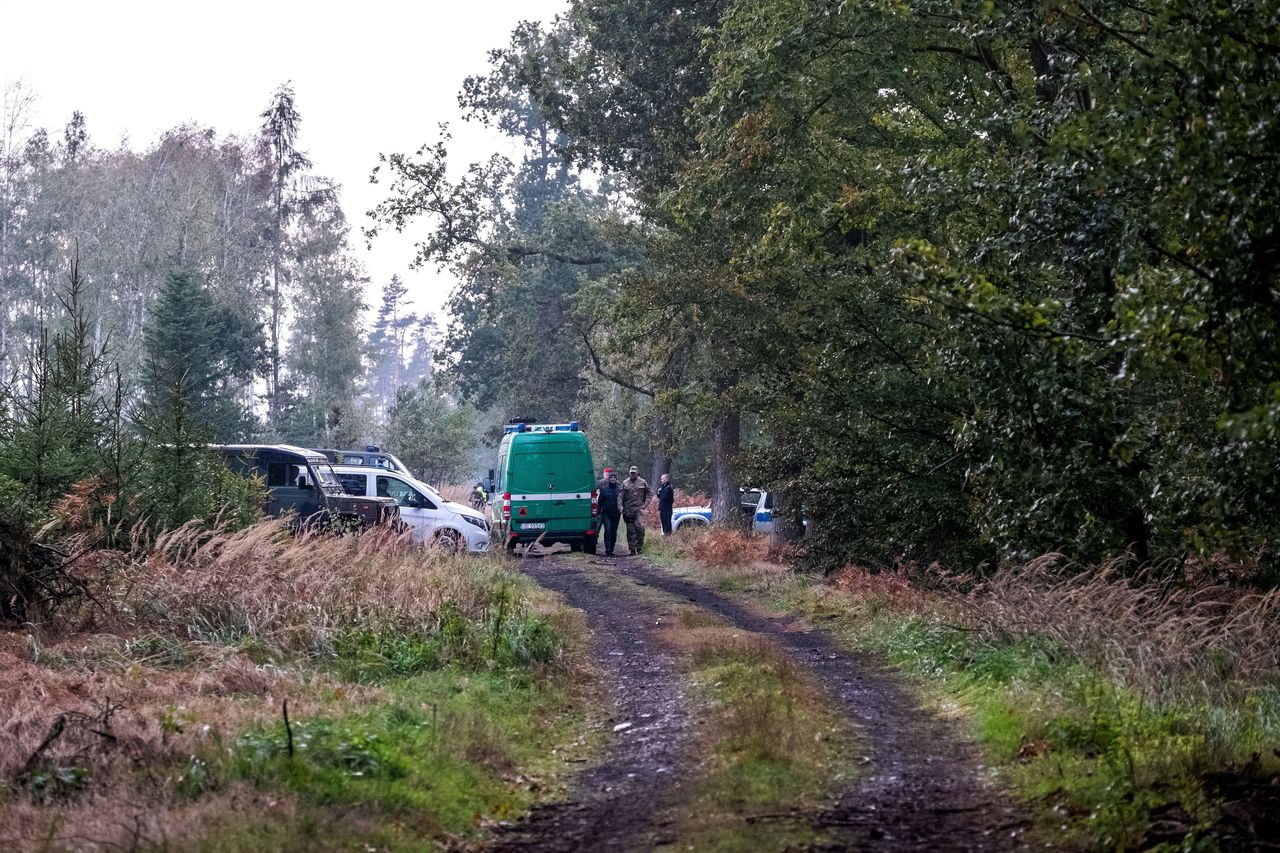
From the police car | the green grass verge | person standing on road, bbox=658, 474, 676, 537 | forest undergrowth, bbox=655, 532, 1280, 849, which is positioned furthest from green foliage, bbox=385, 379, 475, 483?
the green grass verge

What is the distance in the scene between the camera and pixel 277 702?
8.41 m

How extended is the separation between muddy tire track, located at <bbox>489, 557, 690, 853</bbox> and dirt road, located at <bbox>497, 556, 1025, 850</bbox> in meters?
0.01

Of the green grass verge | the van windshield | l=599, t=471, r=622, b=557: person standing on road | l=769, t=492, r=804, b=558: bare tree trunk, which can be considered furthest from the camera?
l=599, t=471, r=622, b=557: person standing on road

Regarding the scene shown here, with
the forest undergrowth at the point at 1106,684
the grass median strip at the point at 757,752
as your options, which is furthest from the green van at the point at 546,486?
the grass median strip at the point at 757,752

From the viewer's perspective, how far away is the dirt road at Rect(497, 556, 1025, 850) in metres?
6.35

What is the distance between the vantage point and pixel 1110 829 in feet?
19.8

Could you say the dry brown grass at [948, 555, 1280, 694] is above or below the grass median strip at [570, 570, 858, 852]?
above

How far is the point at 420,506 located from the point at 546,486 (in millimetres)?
2588

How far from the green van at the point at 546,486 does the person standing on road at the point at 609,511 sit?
1.09 m

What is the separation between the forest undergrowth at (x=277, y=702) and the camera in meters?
6.12

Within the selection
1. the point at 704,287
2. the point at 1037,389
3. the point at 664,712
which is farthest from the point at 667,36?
the point at 664,712

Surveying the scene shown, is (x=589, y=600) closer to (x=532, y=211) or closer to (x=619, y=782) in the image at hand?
(x=619, y=782)

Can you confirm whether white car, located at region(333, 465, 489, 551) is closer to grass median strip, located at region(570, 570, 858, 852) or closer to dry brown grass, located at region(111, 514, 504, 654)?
dry brown grass, located at region(111, 514, 504, 654)

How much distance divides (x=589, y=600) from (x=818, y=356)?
4633 mm
